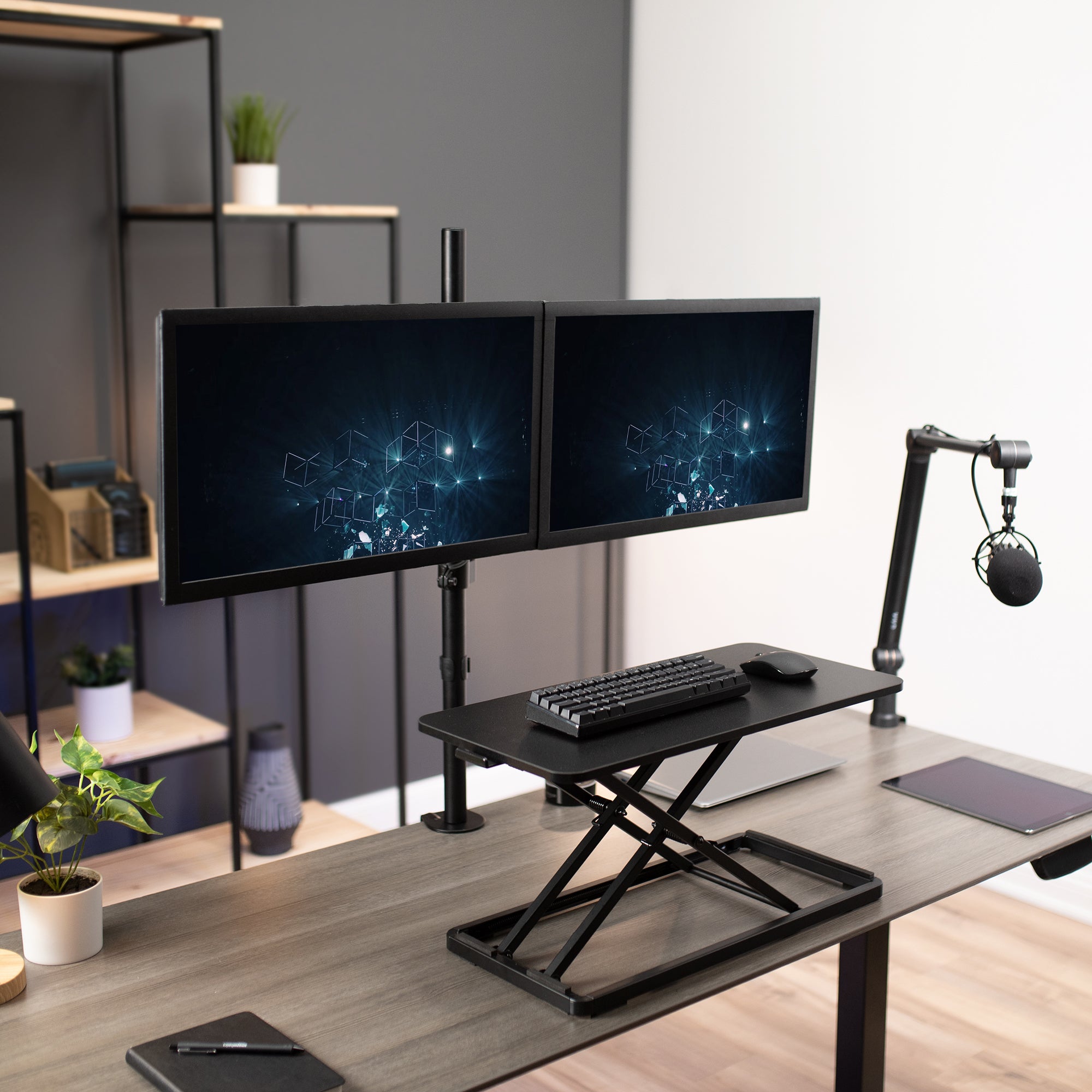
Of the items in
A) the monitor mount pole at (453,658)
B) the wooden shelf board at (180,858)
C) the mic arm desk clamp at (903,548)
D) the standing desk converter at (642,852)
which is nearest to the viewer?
the standing desk converter at (642,852)

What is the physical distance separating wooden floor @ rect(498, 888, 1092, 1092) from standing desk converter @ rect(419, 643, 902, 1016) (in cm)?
100

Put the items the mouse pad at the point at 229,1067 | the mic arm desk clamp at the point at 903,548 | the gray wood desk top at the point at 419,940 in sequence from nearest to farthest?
the mouse pad at the point at 229,1067 < the gray wood desk top at the point at 419,940 < the mic arm desk clamp at the point at 903,548

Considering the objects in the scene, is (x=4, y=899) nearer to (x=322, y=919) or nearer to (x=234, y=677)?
(x=234, y=677)

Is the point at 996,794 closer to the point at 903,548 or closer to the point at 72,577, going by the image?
the point at 903,548

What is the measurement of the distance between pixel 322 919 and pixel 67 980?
11.5 inches

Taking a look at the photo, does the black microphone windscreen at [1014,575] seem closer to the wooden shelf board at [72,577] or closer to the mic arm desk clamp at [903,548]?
the mic arm desk clamp at [903,548]

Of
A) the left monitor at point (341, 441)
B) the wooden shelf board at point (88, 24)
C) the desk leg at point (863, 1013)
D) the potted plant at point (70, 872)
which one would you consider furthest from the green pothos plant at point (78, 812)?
the wooden shelf board at point (88, 24)

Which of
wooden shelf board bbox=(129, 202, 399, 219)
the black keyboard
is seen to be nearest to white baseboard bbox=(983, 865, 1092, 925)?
the black keyboard

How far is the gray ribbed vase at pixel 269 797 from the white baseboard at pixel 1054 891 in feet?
5.83

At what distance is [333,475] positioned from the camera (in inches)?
60.1

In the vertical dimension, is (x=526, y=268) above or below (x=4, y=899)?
above

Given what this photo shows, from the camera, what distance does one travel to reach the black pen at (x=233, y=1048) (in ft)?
4.20

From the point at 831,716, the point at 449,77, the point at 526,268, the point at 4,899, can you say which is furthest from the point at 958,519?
the point at 4,899

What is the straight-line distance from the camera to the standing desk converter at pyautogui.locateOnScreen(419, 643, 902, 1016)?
145 centimetres
